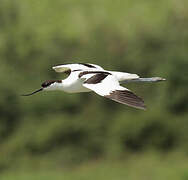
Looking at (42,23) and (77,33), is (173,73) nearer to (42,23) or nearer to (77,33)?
(77,33)

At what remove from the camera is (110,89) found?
589 cm

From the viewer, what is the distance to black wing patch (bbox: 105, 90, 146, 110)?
5441 millimetres

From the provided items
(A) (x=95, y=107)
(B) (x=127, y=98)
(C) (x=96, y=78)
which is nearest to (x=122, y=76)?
(C) (x=96, y=78)

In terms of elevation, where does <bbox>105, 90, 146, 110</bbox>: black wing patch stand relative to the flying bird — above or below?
above

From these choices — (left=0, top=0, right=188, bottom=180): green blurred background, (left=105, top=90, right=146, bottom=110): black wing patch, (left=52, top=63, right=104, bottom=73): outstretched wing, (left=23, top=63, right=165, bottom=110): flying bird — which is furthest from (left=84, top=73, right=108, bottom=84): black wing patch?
(left=0, top=0, right=188, bottom=180): green blurred background

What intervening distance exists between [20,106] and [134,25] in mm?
2824

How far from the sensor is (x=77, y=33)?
16.0 meters

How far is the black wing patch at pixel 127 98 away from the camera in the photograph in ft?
17.9

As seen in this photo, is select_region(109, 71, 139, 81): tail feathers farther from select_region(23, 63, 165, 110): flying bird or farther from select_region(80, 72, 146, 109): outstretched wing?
select_region(80, 72, 146, 109): outstretched wing

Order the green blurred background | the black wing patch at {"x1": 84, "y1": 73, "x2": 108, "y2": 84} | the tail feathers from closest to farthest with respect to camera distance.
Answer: the black wing patch at {"x1": 84, "y1": 73, "x2": 108, "y2": 84}
the tail feathers
the green blurred background

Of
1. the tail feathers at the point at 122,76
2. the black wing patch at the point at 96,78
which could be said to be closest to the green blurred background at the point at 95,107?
the tail feathers at the point at 122,76

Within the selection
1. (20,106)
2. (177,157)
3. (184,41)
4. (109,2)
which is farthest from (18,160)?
(109,2)

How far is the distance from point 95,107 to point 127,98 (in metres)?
8.00

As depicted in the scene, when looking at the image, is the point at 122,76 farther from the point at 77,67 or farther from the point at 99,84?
the point at 99,84
